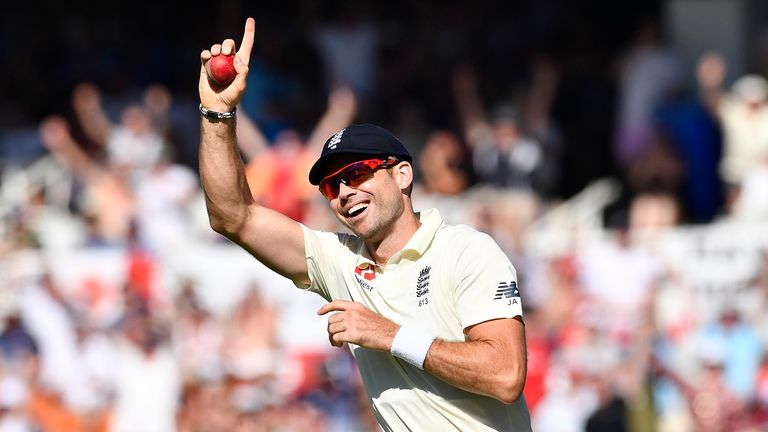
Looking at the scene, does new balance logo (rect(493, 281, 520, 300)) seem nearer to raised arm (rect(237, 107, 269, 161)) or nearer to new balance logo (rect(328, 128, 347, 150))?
new balance logo (rect(328, 128, 347, 150))

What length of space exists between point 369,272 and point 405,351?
25.5 inches

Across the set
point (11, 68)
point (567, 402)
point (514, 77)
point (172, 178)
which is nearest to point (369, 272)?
point (567, 402)

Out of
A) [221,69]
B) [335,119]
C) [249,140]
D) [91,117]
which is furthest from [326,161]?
[91,117]

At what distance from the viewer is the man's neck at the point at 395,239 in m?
5.67

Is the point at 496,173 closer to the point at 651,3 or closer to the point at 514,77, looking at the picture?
the point at 514,77

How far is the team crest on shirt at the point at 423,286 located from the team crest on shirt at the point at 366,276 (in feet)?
0.79

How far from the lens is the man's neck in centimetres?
567

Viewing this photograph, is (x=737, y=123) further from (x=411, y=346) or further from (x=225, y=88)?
(x=411, y=346)

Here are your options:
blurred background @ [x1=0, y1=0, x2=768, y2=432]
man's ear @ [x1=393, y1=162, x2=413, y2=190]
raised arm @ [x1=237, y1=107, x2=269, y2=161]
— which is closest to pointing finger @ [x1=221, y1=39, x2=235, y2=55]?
man's ear @ [x1=393, y1=162, x2=413, y2=190]

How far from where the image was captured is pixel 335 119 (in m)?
14.0

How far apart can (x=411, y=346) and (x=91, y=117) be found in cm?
1029

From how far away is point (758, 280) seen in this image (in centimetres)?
1255

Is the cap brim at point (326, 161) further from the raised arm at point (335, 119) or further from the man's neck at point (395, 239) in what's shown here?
the raised arm at point (335, 119)

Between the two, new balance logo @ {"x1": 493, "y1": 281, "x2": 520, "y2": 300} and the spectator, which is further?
the spectator
